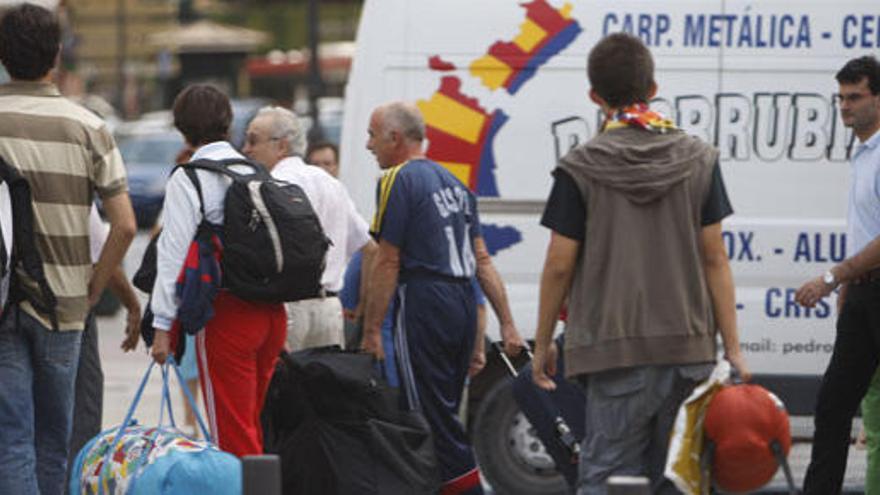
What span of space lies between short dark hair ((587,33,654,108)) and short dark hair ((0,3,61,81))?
1.82 metres

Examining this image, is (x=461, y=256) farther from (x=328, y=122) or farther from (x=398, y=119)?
(x=328, y=122)

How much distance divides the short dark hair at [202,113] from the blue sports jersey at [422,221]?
0.82m

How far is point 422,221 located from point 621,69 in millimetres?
2109

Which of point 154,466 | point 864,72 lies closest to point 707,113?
point 864,72

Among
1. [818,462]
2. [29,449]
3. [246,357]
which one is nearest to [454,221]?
[246,357]

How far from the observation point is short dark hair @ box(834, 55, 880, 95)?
26.4 feet

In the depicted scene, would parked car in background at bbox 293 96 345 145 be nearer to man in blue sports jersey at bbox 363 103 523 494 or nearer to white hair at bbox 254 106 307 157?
white hair at bbox 254 106 307 157

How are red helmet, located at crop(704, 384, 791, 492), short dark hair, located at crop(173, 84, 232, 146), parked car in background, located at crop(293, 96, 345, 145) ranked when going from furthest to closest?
parked car in background, located at crop(293, 96, 345, 145)
short dark hair, located at crop(173, 84, 232, 146)
red helmet, located at crop(704, 384, 791, 492)

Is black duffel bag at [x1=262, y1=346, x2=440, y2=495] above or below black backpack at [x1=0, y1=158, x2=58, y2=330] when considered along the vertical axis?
below

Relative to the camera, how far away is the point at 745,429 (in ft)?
19.3

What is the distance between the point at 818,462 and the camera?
316 inches

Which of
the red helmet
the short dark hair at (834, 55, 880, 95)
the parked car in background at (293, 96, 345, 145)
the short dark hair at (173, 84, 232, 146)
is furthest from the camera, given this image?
the parked car in background at (293, 96, 345, 145)

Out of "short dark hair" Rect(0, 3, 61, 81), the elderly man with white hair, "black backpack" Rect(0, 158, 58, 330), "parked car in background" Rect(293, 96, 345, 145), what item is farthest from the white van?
"parked car in background" Rect(293, 96, 345, 145)

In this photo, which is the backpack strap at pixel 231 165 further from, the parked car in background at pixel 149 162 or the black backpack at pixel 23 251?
the parked car in background at pixel 149 162
